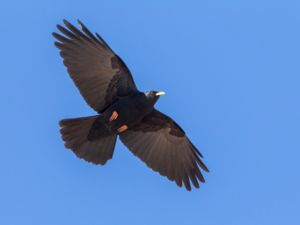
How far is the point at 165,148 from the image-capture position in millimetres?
21047

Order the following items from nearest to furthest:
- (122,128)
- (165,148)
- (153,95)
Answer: (153,95) → (122,128) → (165,148)

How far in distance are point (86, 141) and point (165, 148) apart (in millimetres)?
2394

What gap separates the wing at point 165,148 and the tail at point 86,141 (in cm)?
80

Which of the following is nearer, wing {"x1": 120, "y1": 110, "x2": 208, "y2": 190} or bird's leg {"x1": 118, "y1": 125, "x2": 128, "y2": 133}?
bird's leg {"x1": 118, "y1": 125, "x2": 128, "y2": 133}

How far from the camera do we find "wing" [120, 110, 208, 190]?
20.5 meters

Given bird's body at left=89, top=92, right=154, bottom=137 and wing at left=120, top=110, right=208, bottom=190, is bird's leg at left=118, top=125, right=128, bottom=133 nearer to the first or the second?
bird's body at left=89, top=92, right=154, bottom=137

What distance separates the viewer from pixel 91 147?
1964 centimetres

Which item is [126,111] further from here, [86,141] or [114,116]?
[86,141]

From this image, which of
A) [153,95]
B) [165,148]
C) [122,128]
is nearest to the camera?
[153,95]

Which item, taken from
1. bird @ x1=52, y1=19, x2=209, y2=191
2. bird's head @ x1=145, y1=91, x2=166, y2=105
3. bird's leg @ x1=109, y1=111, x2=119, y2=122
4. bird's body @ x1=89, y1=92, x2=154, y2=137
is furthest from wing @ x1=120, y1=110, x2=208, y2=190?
bird's leg @ x1=109, y1=111, x2=119, y2=122

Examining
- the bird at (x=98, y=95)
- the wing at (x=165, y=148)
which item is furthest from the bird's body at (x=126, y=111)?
the wing at (x=165, y=148)

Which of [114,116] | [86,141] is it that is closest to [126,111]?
[114,116]

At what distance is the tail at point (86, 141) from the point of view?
19344 mm

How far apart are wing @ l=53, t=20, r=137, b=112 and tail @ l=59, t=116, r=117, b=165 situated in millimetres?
510
